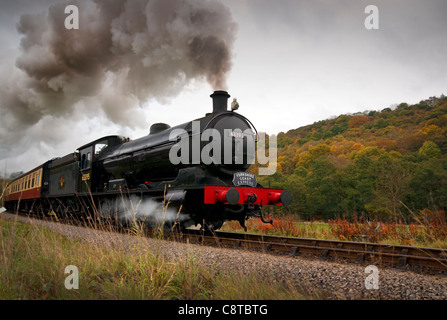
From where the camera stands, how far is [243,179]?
7758 mm

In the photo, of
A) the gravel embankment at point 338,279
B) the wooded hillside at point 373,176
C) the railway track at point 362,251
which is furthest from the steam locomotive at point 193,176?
the wooded hillside at point 373,176

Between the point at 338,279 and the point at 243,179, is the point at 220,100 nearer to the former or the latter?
the point at 243,179

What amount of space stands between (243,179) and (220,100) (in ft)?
7.44

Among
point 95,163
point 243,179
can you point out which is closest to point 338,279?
point 243,179

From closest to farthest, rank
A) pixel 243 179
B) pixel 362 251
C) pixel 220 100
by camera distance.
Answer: pixel 362 251 → pixel 243 179 → pixel 220 100

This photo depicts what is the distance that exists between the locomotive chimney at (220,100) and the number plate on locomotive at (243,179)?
1863mm

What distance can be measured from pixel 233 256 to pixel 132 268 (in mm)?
1927

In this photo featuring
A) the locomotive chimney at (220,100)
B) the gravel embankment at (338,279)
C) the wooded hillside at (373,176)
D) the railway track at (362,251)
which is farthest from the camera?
the wooded hillside at (373,176)

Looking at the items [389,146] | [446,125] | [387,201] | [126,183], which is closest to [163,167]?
[126,183]

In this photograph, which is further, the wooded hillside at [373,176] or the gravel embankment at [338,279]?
the wooded hillside at [373,176]

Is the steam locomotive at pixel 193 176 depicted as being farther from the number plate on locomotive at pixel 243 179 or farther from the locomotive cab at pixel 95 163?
the locomotive cab at pixel 95 163

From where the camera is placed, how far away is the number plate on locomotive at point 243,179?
25.1 feet

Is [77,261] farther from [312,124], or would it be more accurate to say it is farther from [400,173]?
[312,124]
